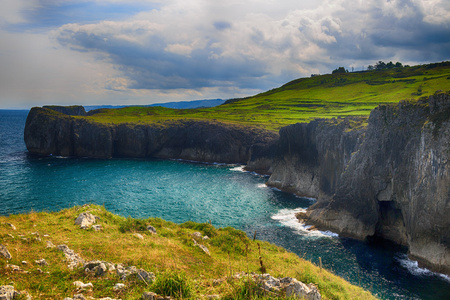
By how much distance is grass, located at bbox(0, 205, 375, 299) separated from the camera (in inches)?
433

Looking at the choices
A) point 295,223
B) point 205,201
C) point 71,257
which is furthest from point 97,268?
point 205,201

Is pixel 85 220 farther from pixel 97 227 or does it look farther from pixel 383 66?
pixel 383 66

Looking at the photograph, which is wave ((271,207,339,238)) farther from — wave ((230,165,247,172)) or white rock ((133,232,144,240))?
wave ((230,165,247,172))

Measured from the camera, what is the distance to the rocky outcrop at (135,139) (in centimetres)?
10025

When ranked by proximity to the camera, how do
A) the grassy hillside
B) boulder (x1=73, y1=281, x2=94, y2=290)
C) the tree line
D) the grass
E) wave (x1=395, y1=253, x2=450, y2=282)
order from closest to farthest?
Result: the grass → boulder (x1=73, y1=281, x2=94, y2=290) → wave (x1=395, y1=253, x2=450, y2=282) → the grassy hillside → the tree line

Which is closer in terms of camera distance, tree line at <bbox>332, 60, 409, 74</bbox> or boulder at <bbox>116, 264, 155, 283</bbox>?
boulder at <bbox>116, 264, 155, 283</bbox>

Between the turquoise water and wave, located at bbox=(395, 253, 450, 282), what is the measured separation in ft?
0.32

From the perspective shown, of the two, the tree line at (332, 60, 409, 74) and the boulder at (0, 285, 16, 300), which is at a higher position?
the tree line at (332, 60, 409, 74)

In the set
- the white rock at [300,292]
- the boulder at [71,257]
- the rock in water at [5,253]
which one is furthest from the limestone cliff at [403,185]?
the rock in water at [5,253]

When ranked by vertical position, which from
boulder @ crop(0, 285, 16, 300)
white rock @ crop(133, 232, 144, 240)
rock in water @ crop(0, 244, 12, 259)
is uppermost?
boulder @ crop(0, 285, 16, 300)

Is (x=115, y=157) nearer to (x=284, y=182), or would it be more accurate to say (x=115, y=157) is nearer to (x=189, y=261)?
(x=284, y=182)

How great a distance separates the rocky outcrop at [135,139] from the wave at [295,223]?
48907 millimetres

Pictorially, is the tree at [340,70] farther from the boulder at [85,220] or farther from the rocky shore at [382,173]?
the boulder at [85,220]

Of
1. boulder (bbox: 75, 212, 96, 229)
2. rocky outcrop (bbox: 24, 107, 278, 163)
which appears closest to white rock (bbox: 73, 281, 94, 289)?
boulder (bbox: 75, 212, 96, 229)
